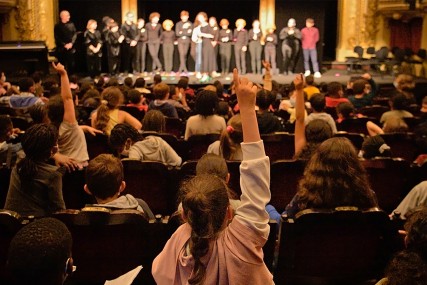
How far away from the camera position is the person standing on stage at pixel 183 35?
13789 millimetres

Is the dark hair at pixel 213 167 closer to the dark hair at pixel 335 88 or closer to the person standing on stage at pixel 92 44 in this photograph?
the dark hair at pixel 335 88

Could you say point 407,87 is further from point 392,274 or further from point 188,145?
point 392,274

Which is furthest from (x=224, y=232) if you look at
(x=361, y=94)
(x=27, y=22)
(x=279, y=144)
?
(x=27, y=22)

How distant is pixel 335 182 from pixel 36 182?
1.54m

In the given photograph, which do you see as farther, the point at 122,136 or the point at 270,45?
the point at 270,45

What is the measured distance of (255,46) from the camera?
14289mm

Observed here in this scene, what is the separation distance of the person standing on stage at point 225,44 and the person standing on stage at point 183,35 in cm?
76

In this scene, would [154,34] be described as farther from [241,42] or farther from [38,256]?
[38,256]

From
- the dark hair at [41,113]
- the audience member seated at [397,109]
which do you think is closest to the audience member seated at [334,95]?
the audience member seated at [397,109]

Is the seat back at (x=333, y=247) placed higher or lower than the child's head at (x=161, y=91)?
lower

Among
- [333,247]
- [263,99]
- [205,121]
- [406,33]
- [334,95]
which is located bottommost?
[333,247]

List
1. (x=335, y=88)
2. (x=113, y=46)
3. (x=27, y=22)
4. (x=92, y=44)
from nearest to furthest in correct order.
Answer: (x=335, y=88), (x=92, y=44), (x=27, y=22), (x=113, y=46)

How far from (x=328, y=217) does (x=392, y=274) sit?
977 millimetres

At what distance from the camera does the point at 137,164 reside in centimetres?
388
